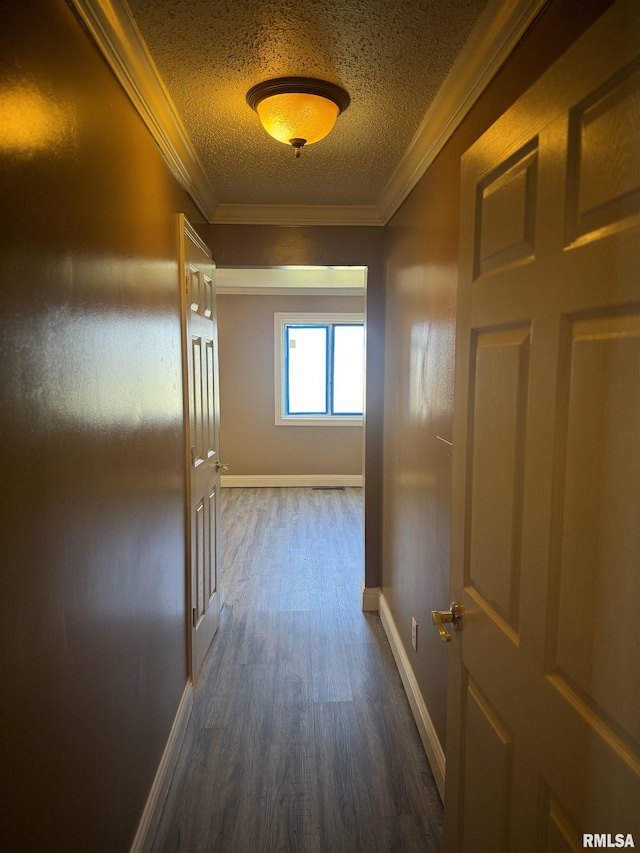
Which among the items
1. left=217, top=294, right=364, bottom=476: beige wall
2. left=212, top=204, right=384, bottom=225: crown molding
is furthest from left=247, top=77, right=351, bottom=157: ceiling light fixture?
left=217, top=294, right=364, bottom=476: beige wall

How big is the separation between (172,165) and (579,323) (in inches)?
75.8

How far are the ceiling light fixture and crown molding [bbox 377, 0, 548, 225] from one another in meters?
0.34

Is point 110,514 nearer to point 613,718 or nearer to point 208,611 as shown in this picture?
point 613,718

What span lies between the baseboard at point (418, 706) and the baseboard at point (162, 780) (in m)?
1.00

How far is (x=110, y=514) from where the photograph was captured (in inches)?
57.1

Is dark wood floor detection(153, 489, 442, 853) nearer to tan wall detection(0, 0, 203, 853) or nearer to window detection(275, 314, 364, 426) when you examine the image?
tan wall detection(0, 0, 203, 853)

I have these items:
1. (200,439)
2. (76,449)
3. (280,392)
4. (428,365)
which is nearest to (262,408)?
(280,392)

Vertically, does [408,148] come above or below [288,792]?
above

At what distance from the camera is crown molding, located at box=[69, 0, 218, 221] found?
51.7 inches

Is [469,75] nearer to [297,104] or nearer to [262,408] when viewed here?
[297,104]

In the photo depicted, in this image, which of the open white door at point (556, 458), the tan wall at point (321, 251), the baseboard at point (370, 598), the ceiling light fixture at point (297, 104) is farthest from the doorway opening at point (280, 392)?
the open white door at point (556, 458)

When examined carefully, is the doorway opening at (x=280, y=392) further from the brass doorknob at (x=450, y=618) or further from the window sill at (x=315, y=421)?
the brass doorknob at (x=450, y=618)

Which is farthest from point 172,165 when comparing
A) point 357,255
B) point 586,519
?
point 586,519

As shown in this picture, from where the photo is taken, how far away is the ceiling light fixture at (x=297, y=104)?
5.77ft
